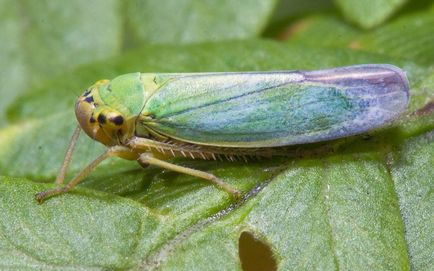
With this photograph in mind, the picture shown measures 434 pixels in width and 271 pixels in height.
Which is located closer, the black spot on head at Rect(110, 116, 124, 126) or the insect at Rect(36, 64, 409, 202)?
the insect at Rect(36, 64, 409, 202)

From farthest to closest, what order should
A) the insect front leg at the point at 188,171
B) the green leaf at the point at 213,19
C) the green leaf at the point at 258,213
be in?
the green leaf at the point at 213,19 < the insect front leg at the point at 188,171 < the green leaf at the point at 258,213

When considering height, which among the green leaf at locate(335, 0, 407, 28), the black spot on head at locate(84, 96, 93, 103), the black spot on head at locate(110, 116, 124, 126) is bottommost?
the black spot on head at locate(110, 116, 124, 126)

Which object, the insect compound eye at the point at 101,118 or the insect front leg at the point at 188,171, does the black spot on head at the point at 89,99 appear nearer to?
the insect compound eye at the point at 101,118

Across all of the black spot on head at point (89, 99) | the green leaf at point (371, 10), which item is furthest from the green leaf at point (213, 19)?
the black spot on head at point (89, 99)

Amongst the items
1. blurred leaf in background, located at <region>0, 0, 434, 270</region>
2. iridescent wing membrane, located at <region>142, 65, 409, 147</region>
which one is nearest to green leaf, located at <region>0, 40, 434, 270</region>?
blurred leaf in background, located at <region>0, 0, 434, 270</region>

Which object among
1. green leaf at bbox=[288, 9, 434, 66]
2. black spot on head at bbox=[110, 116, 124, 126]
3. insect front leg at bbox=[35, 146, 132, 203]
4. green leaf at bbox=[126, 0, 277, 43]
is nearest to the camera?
insect front leg at bbox=[35, 146, 132, 203]

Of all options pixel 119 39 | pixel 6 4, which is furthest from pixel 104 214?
pixel 6 4

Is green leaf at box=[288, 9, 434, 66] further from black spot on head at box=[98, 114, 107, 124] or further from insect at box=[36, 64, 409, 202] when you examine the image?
black spot on head at box=[98, 114, 107, 124]
